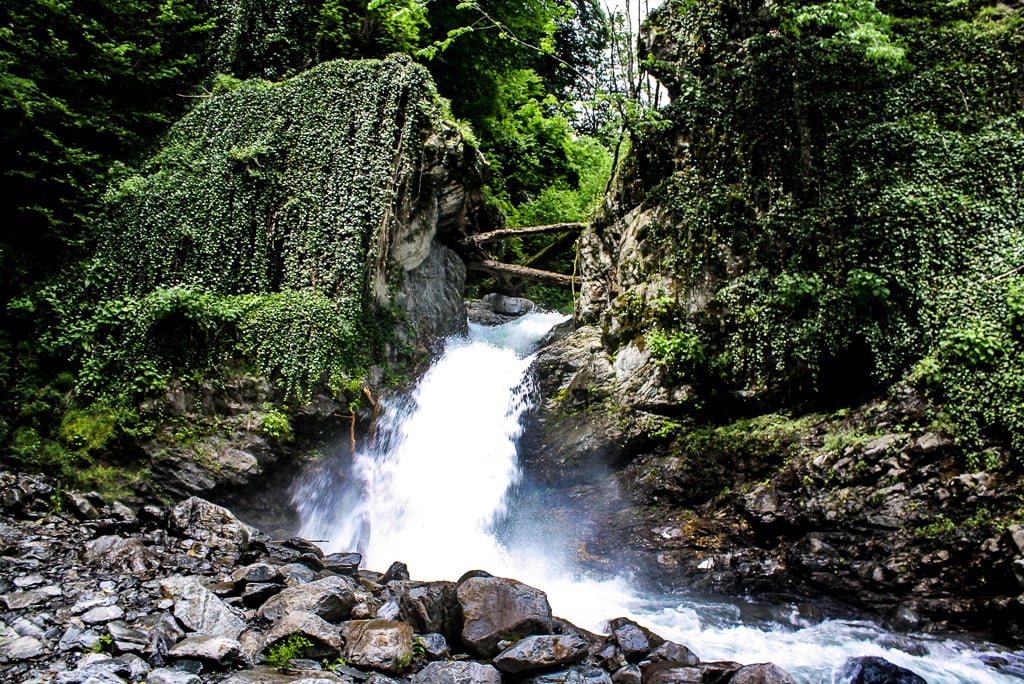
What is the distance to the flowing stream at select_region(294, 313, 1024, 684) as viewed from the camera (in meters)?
5.34

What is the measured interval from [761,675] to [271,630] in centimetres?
392

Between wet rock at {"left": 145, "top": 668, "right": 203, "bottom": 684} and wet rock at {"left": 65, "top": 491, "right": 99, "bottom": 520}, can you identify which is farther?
wet rock at {"left": 65, "top": 491, "right": 99, "bottom": 520}

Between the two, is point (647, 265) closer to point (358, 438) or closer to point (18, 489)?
point (358, 438)

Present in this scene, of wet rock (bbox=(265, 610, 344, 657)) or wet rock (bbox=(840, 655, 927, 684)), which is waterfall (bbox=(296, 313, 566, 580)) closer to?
wet rock (bbox=(265, 610, 344, 657))

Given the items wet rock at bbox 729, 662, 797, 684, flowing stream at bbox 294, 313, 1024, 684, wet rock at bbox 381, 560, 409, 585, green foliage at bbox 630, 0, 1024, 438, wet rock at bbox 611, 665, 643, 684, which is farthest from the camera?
wet rock at bbox 381, 560, 409, 585

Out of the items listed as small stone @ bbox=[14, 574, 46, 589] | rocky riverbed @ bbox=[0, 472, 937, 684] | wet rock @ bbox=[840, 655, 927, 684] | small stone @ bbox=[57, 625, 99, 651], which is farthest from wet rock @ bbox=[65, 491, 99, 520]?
wet rock @ bbox=[840, 655, 927, 684]

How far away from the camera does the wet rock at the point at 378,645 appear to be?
4363mm

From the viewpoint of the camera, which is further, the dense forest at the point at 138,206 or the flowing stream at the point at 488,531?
the dense forest at the point at 138,206

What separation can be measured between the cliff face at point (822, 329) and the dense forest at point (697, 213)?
1.5 inches

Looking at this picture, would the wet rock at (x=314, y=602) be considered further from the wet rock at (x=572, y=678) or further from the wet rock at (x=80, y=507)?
the wet rock at (x=80, y=507)

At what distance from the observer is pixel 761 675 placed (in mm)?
4477

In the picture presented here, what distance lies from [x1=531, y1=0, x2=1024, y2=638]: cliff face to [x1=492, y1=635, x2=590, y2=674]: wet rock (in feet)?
9.24

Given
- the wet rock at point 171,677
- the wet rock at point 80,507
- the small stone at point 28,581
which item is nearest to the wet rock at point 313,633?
the wet rock at point 171,677

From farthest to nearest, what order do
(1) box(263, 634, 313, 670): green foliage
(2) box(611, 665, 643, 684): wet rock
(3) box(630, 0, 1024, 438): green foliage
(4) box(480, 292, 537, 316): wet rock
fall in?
(4) box(480, 292, 537, 316): wet rock → (3) box(630, 0, 1024, 438): green foliage → (2) box(611, 665, 643, 684): wet rock → (1) box(263, 634, 313, 670): green foliage
